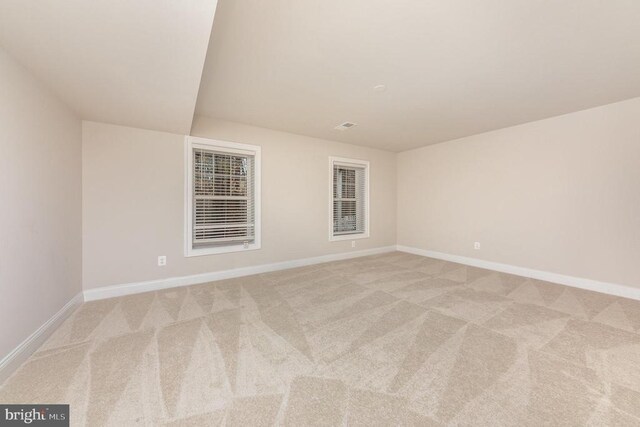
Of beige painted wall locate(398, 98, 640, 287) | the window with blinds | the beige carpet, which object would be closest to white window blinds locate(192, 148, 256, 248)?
the beige carpet

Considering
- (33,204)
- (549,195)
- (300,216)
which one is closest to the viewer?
(33,204)

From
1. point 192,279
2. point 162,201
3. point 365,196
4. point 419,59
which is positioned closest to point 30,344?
point 192,279

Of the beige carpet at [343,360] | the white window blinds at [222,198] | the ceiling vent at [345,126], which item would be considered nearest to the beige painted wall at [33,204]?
the beige carpet at [343,360]

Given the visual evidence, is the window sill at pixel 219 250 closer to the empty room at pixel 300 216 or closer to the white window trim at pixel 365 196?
the empty room at pixel 300 216

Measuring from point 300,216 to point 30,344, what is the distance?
3370 mm

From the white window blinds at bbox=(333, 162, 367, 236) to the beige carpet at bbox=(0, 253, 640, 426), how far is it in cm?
242

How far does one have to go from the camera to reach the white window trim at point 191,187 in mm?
3420

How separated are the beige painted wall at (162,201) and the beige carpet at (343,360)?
53cm

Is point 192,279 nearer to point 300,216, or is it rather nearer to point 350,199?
point 300,216

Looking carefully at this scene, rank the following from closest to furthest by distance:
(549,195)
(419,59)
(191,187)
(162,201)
Result: (419,59), (162,201), (191,187), (549,195)

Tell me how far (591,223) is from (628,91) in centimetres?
164

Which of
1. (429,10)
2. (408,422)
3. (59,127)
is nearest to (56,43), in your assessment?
(59,127)

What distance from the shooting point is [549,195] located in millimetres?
3609

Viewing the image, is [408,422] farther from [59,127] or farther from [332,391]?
[59,127]
